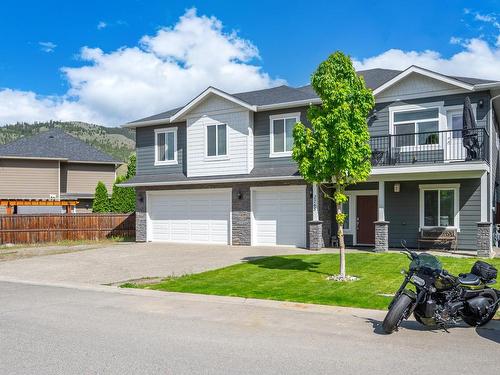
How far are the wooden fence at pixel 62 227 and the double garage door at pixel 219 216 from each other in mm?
3374

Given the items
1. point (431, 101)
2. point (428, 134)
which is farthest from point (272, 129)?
point (431, 101)

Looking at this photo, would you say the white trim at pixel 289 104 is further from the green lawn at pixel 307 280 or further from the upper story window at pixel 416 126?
the green lawn at pixel 307 280

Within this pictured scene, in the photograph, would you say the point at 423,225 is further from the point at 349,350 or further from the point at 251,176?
the point at 349,350

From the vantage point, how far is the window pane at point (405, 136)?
60.2 ft

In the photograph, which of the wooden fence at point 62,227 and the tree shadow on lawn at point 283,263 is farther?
the wooden fence at point 62,227

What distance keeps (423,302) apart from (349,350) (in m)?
1.55

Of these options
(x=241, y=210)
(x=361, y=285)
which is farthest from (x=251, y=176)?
(x=361, y=285)

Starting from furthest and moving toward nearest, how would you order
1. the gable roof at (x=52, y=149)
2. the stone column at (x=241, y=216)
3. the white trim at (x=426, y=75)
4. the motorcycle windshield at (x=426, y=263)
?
the gable roof at (x=52, y=149)
the stone column at (x=241, y=216)
the white trim at (x=426, y=75)
the motorcycle windshield at (x=426, y=263)

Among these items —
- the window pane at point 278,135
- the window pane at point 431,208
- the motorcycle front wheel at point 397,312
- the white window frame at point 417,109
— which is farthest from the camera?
the window pane at point 278,135

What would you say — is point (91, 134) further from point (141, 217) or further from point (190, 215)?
point (190, 215)

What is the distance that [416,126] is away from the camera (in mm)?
18234

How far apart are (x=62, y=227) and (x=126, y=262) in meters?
10.7

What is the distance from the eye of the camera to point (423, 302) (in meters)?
7.17

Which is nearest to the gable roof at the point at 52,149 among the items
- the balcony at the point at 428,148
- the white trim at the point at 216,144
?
the white trim at the point at 216,144
